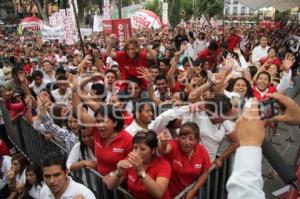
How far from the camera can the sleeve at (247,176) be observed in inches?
49.1

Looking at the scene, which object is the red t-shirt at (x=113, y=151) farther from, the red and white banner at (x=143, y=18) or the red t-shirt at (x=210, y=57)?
the red and white banner at (x=143, y=18)

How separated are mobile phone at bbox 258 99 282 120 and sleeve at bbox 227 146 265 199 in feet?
0.56

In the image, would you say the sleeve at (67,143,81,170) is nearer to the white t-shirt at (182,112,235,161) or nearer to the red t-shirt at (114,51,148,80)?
the white t-shirt at (182,112,235,161)

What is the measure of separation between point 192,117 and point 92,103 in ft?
4.53

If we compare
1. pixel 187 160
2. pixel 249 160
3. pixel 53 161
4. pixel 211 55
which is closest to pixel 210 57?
pixel 211 55

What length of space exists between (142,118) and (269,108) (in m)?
2.18

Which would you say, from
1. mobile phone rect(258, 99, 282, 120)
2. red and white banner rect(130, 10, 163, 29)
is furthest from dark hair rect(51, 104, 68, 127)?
red and white banner rect(130, 10, 163, 29)

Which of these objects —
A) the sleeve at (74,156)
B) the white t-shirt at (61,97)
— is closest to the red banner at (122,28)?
the white t-shirt at (61,97)

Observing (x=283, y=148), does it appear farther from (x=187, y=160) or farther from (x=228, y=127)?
(x=187, y=160)

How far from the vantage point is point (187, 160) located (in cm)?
316

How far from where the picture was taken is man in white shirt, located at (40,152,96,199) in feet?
9.40

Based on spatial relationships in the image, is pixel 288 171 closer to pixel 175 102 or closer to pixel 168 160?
pixel 168 160

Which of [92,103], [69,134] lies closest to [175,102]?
[92,103]

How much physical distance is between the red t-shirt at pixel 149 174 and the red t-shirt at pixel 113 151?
0.30 m
